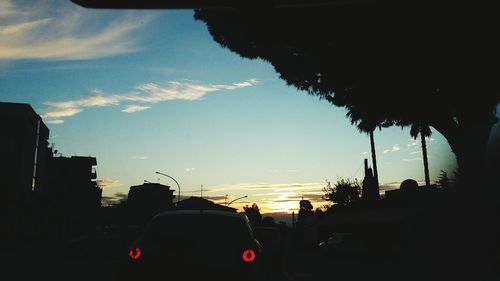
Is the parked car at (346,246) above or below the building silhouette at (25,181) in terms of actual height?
below

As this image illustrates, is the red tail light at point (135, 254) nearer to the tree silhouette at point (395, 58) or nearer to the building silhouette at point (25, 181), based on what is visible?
the tree silhouette at point (395, 58)

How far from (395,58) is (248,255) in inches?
432

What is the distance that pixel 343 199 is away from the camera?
8962cm

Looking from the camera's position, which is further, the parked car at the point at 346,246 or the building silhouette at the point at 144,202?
the building silhouette at the point at 144,202

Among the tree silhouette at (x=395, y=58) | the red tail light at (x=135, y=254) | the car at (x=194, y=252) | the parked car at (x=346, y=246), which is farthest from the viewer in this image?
the parked car at (x=346, y=246)

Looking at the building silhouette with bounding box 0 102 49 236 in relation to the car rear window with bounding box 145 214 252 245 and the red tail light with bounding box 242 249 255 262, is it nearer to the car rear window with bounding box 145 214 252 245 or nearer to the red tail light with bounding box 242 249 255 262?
the car rear window with bounding box 145 214 252 245

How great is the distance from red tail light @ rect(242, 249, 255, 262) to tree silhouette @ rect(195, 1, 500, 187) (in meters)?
7.27

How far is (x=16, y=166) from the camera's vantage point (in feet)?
227

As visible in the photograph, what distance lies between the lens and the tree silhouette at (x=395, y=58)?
44.7 ft

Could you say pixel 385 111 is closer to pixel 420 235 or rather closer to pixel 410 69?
pixel 410 69

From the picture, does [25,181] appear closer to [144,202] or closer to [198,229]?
[144,202]

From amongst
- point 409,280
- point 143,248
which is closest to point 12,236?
point 409,280

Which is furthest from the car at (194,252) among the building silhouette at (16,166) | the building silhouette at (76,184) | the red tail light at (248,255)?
the building silhouette at (76,184)

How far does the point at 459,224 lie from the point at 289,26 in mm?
11723
